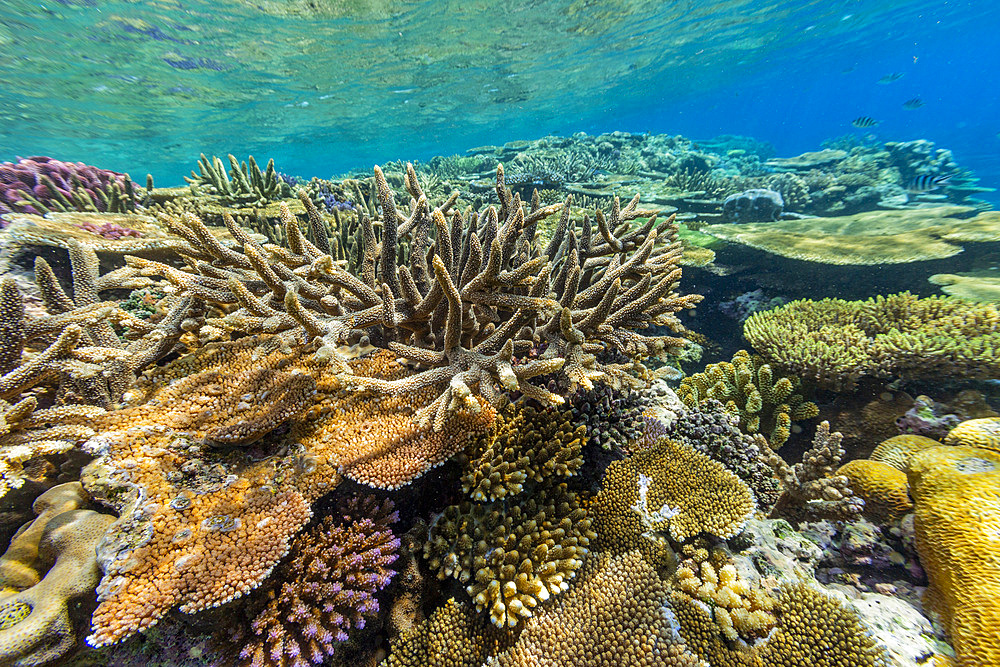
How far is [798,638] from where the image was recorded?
2.16m

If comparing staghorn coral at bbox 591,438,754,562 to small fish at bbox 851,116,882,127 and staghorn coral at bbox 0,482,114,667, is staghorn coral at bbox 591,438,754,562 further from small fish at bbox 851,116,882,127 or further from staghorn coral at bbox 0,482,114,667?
small fish at bbox 851,116,882,127

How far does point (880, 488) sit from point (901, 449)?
0.82 m

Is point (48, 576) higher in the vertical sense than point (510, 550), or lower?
higher

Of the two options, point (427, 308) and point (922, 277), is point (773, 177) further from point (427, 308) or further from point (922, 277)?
point (427, 308)

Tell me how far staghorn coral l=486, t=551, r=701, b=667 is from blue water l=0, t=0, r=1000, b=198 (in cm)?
2397

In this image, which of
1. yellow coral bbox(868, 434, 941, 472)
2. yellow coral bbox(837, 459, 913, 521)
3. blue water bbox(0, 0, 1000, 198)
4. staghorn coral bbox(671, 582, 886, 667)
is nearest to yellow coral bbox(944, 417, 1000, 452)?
yellow coral bbox(868, 434, 941, 472)

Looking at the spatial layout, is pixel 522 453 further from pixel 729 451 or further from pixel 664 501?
pixel 729 451

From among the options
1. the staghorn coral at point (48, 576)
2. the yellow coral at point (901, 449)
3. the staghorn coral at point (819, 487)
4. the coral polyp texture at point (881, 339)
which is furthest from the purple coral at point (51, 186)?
the yellow coral at point (901, 449)

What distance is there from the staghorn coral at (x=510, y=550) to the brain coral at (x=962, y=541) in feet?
6.62

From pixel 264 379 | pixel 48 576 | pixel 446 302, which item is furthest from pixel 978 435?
pixel 48 576

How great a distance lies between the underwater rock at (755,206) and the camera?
9352 millimetres

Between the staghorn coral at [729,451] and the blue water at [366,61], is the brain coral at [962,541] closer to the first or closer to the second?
the staghorn coral at [729,451]

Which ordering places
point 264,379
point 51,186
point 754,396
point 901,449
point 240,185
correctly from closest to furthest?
1. point 264,379
2. point 901,449
3. point 754,396
4. point 51,186
5. point 240,185

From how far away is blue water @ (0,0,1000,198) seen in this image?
1783 cm
